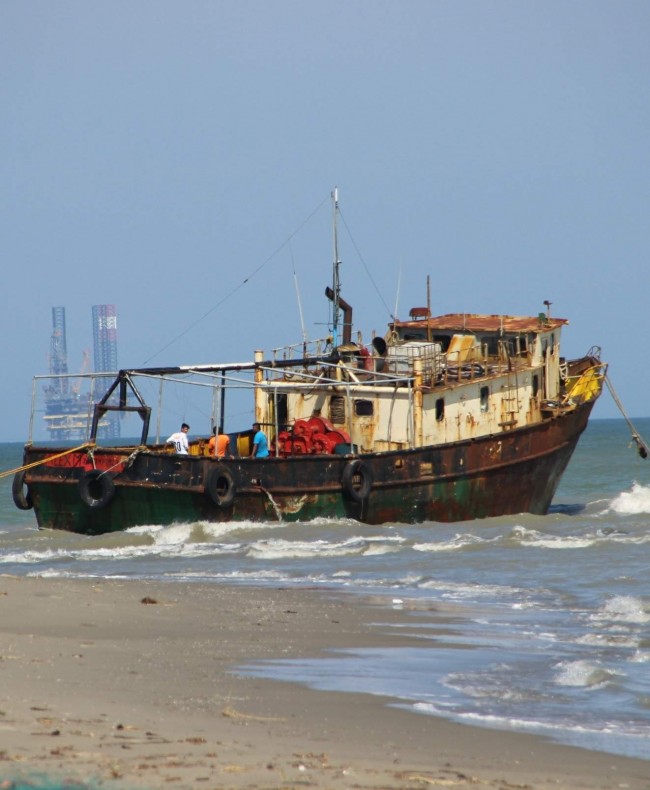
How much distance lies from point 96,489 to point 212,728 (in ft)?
48.0

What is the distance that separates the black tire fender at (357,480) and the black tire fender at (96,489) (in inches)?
149

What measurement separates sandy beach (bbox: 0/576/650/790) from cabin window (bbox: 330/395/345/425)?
12.3 m

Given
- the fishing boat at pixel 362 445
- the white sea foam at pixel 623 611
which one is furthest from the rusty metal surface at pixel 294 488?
the white sea foam at pixel 623 611

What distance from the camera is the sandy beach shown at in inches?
237

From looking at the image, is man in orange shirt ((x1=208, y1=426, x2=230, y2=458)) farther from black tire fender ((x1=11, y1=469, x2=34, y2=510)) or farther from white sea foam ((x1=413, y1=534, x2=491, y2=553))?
white sea foam ((x1=413, y1=534, x2=491, y2=553))

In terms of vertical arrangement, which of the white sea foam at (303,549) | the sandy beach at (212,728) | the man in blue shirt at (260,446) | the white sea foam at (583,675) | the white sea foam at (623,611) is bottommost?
the white sea foam at (303,549)

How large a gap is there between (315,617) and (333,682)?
347cm

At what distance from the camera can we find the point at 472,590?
15.0m

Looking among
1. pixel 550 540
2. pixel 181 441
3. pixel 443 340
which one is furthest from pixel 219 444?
pixel 550 540

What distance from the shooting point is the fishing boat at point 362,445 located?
69.7 feet

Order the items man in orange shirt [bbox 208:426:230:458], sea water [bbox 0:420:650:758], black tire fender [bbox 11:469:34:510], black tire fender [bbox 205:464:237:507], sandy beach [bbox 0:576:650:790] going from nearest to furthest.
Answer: sandy beach [bbox 0:576:650:790] → sea water [bbox 0:420:650:758] → black tire fender [bbox 205:464:237:507] → man in orange shirt [bbox 208:426:230:458] → black tire fender [bbox 11:469:34:510]

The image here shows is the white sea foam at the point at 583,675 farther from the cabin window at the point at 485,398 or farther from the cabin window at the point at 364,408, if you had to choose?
the cabin window at the point at 485,398

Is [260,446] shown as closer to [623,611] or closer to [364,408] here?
[364,408]

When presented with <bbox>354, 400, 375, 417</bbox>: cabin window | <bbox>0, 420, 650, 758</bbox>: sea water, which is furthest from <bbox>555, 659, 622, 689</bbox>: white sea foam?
<bbox>354, 400, 375, 417</bbox>: cabin window
